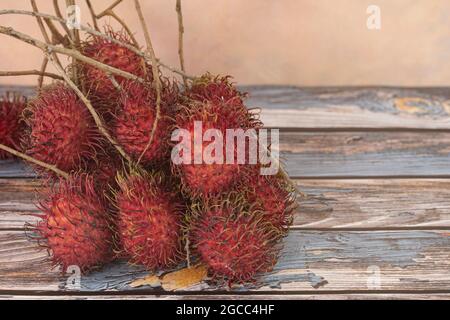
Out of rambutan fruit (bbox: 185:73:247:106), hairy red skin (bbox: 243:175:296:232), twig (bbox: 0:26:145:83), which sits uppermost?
twig (bbox: 0:26:145:83)

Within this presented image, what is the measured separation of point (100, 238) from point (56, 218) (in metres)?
0.05

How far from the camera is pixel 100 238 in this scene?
0.63 m

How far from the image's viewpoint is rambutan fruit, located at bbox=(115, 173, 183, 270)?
0.60 metres

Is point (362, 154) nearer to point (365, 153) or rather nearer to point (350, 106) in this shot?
point (365, 153)

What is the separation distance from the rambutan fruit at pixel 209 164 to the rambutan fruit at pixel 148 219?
0.08ft

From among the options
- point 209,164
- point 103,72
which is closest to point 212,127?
point 209,164

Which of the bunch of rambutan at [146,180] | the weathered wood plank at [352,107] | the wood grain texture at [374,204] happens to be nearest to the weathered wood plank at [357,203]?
the wood grain texture at [374,204]

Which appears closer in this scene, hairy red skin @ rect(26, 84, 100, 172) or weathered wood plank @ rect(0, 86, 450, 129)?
hairy red skin @ rect(26, 84, 100, 172)

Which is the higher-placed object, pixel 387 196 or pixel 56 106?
pixel 56 106

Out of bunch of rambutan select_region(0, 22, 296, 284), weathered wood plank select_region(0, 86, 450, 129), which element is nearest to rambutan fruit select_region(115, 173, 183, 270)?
bunch of rambutan select_region(0, 22, 296, 284)

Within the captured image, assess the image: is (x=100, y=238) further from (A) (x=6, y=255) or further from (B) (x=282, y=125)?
(B) (x=282, y=125)

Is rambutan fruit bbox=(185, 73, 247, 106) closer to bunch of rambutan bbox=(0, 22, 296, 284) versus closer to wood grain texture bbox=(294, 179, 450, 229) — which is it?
bunch of rambutan bbox=(0, 22, 296, 284)

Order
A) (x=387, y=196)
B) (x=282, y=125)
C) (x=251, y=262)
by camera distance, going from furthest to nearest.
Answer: (x=282, y=125) < (x=387, y=196) < (x=251, y=262)

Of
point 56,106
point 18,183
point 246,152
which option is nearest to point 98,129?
point 56,106
